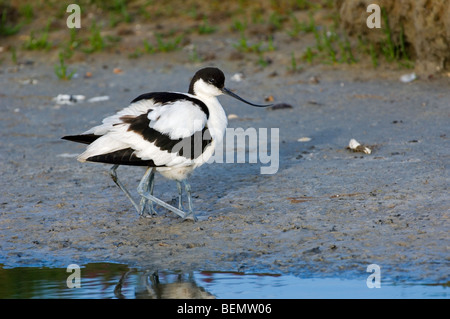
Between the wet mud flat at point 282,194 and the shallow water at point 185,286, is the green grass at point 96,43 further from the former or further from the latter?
the shallow water at point 185,286

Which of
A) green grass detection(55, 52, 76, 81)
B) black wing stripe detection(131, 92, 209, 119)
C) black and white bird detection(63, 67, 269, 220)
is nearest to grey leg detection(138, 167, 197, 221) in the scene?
black and white bird detection(63, 67, 269, 220)

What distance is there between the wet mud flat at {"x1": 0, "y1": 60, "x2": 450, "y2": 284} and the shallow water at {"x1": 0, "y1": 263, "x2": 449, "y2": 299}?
0.30 feet

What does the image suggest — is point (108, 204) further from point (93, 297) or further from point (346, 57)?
point (346, 57)

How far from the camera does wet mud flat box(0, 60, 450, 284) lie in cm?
433

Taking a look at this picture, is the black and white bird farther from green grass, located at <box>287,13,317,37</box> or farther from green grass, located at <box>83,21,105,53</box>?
green grass, located at <box>83,21,105,53</box>

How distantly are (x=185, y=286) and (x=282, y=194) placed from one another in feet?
4.79

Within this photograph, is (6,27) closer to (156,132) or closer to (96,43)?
(96,43)

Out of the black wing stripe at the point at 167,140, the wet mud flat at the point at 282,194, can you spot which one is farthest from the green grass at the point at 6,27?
the black wing stripe at the point at 167,140

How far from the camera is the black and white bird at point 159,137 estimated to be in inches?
189

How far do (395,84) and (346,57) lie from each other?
795mm

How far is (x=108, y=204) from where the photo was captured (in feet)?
17.5

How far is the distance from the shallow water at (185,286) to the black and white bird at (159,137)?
76 cm

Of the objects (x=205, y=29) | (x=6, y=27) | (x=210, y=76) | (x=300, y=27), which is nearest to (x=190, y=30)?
(x=205, y=29)

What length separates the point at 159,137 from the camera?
15.8 ft
